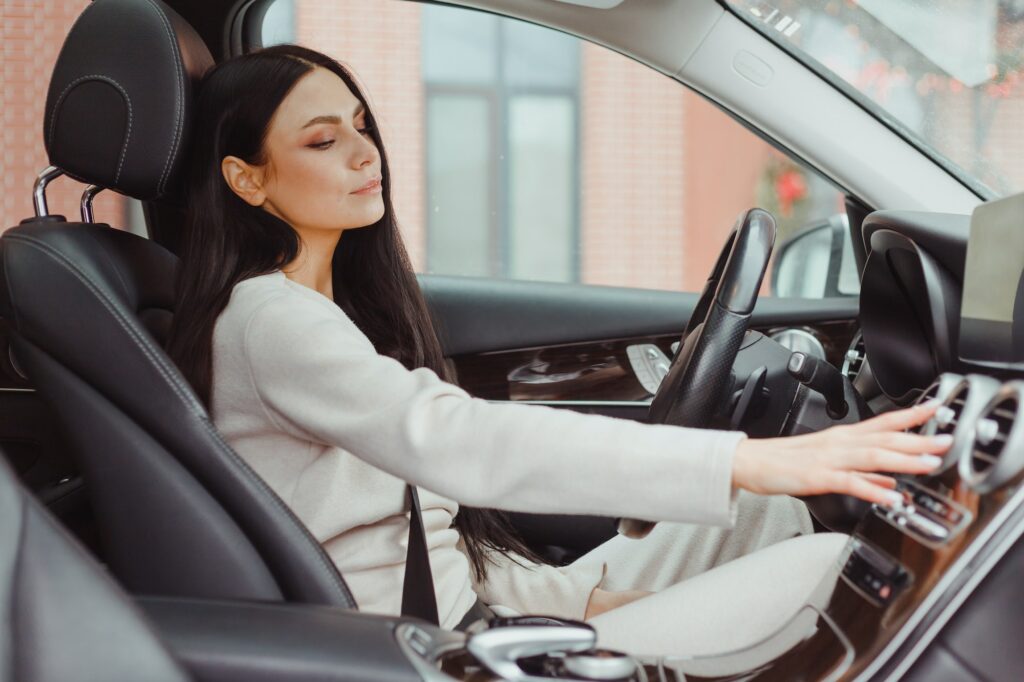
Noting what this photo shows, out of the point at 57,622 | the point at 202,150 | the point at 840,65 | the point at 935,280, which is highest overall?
the point at 840,65

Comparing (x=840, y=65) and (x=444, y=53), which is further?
(x=444, y=53)

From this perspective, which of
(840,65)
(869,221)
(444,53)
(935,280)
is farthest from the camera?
(444,53)

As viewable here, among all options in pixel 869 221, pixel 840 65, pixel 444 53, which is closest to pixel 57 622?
pixel 869 221

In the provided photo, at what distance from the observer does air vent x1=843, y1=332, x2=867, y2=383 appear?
1574mm

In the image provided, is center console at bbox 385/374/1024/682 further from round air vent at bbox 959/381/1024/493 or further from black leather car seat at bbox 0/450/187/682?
black leather car seat at bbox 0/450/187/682

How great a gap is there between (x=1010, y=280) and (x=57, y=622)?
85 cm

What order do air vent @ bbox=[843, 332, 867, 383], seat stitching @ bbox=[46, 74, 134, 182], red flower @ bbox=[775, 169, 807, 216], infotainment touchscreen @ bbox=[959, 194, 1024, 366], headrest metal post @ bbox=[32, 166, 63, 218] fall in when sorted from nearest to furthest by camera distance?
infotainment touchscreen @ bbox=[959, 194, 1024, 366]
seat stitching @ bbox=[46, 74, 134, 182]
headrest metal post @ bbox=[32, 166, 63, 218]
air vent @ bbox=[843, 332, 867, 383]
red flower @ bbox=[775, 169, 807, 216]

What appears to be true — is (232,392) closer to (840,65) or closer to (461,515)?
(461,515)

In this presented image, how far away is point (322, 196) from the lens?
4.51 ft

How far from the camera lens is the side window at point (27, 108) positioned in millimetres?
1811

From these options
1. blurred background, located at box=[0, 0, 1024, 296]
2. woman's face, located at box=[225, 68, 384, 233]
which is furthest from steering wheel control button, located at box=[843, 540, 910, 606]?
blurred background, located at box=[0, 0, 1024, 296]

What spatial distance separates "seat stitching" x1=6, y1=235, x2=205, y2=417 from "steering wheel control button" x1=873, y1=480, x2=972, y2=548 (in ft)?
2.19

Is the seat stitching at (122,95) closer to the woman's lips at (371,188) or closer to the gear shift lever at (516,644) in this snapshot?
the woman's lips at (371,188)

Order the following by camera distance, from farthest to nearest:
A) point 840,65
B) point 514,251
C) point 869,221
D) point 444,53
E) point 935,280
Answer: point 514,251 → point 444,53 → point 840,65 → point 869,221 → point 935,280
